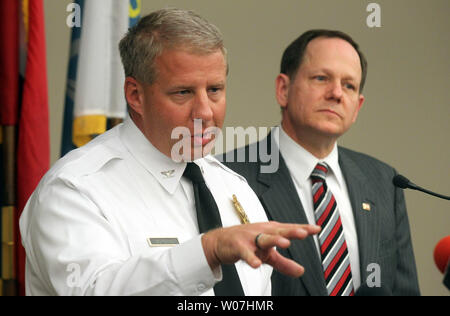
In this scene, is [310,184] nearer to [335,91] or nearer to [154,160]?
[335,91]

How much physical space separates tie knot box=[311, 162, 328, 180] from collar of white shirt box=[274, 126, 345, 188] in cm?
1

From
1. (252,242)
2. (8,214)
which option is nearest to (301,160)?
(8,214)

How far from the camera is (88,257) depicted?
138 centimetres

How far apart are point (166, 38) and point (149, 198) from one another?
0.41 metres

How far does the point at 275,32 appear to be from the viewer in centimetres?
330

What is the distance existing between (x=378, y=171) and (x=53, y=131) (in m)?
1.43

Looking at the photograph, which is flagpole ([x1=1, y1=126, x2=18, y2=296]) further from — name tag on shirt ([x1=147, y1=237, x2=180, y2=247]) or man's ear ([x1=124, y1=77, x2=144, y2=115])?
name tag on shirt ([x1=147, y1=237, x2=180, y2=247])

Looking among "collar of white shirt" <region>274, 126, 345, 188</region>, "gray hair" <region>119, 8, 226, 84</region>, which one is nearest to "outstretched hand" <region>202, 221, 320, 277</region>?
"gray hair" <region>119, 8, 226, 84</region>

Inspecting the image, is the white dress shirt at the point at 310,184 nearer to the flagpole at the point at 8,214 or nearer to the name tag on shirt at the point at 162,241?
the name tag on shirt at the point at 162,241

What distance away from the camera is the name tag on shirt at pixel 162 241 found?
62.0 inches

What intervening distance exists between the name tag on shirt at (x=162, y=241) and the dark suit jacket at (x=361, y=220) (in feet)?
1.88

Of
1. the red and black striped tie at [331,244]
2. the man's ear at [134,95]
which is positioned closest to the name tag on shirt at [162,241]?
the man's ear at [134,95]
